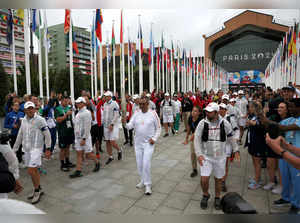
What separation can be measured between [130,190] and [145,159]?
0.82m

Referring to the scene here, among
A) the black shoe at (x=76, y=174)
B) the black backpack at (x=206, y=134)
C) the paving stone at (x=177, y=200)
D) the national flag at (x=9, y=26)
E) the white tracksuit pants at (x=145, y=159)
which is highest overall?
the national flag at (x=9, y=26)

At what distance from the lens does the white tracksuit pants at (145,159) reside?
485cm

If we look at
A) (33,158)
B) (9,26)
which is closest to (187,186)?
(33,158)

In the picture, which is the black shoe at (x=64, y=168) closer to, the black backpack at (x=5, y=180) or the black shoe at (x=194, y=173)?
the black shoe at (x=194, y=173)

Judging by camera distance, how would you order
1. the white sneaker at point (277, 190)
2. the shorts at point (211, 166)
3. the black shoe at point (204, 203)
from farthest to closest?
1. the white sneaker at point (277, 190)
2. the black shoe at point (204, 203)
3. the shorts at point (211, 166)

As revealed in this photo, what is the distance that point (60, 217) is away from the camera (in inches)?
57.2

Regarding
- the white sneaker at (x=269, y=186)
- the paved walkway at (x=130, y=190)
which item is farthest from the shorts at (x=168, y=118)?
the white sneaker at (x=269, y=186)

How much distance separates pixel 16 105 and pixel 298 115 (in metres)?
7.08

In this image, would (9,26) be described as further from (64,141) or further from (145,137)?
(145,137)

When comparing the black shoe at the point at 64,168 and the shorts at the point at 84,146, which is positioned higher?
the shorts at the point at 84,146

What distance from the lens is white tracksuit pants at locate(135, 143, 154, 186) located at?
4.85 meters

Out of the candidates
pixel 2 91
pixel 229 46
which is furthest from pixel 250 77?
pixel 2 91

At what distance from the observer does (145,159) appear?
487cm

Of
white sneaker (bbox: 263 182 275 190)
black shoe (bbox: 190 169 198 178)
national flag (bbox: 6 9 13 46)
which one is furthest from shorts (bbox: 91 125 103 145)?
national flag (bbox: 6 9 13 46)
